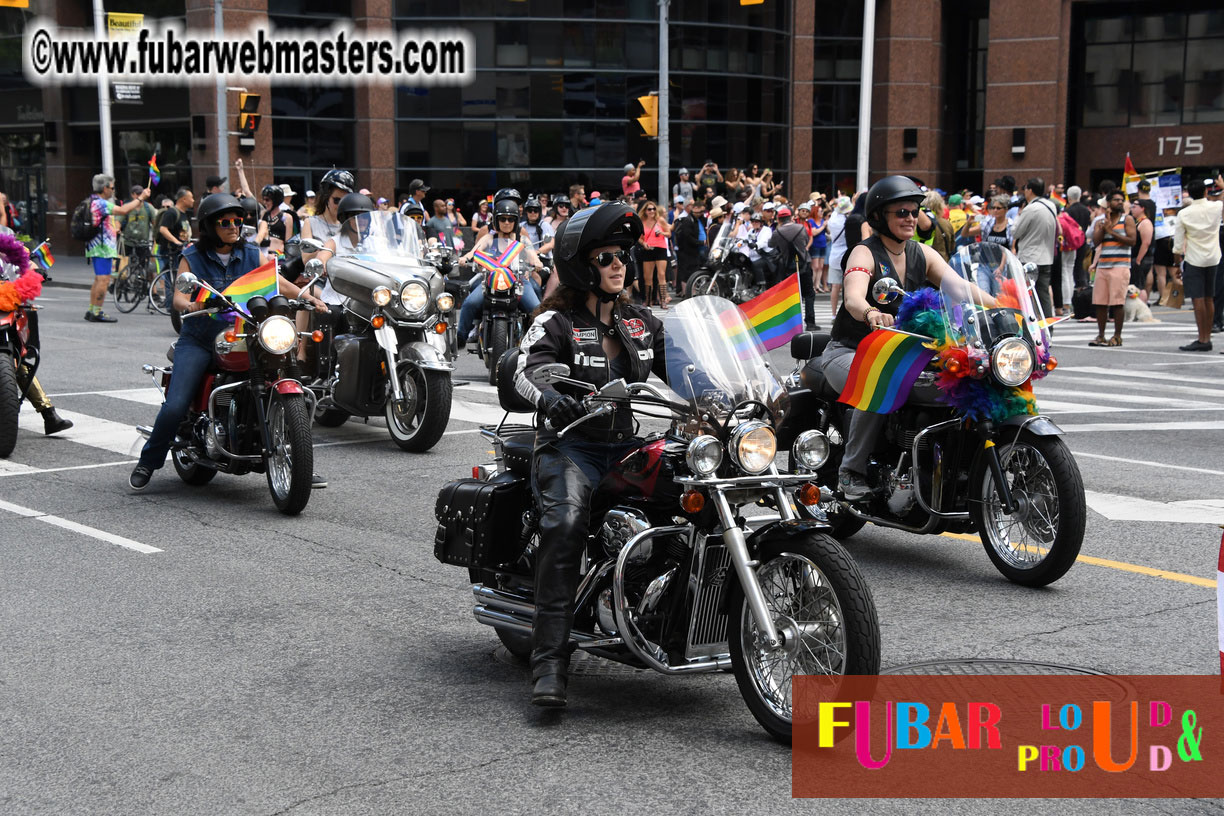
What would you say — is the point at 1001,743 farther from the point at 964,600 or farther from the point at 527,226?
the point at 527,226

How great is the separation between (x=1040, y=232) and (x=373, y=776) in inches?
651

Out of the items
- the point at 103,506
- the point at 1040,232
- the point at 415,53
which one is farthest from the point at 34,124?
the point at 103,506

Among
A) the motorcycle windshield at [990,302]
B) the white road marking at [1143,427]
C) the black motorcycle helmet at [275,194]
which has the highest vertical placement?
the black motorcycle helmet at [275,194]

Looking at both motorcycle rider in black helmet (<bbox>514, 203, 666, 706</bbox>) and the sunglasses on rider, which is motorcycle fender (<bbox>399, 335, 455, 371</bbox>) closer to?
motorcycle rider in black helmet (<bbox>514, 203, 666, 706</bbox>)

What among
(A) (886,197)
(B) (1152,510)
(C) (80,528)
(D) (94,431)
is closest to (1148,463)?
(B) (1152,510)

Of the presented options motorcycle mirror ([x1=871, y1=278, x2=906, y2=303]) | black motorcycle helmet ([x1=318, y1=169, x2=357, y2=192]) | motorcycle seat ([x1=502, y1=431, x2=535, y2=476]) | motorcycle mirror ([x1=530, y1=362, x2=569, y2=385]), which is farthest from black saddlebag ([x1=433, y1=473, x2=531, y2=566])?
black motorcycle helmet ([x1=318, y1=169, x2=357, y2=192])

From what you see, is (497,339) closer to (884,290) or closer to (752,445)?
(884,290)

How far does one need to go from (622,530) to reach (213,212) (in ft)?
16.8

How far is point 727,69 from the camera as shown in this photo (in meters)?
39.0

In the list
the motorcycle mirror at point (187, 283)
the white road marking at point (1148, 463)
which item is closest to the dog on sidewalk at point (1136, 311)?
the white road marking at point (1148, 463)

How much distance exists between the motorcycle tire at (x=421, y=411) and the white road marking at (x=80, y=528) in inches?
115

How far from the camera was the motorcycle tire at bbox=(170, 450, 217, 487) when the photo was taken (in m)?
9.41

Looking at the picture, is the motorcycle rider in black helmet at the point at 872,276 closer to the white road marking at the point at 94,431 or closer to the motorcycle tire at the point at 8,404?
the white road marking at the point at 94,431

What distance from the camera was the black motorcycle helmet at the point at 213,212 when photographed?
Result: 9.08 meters
